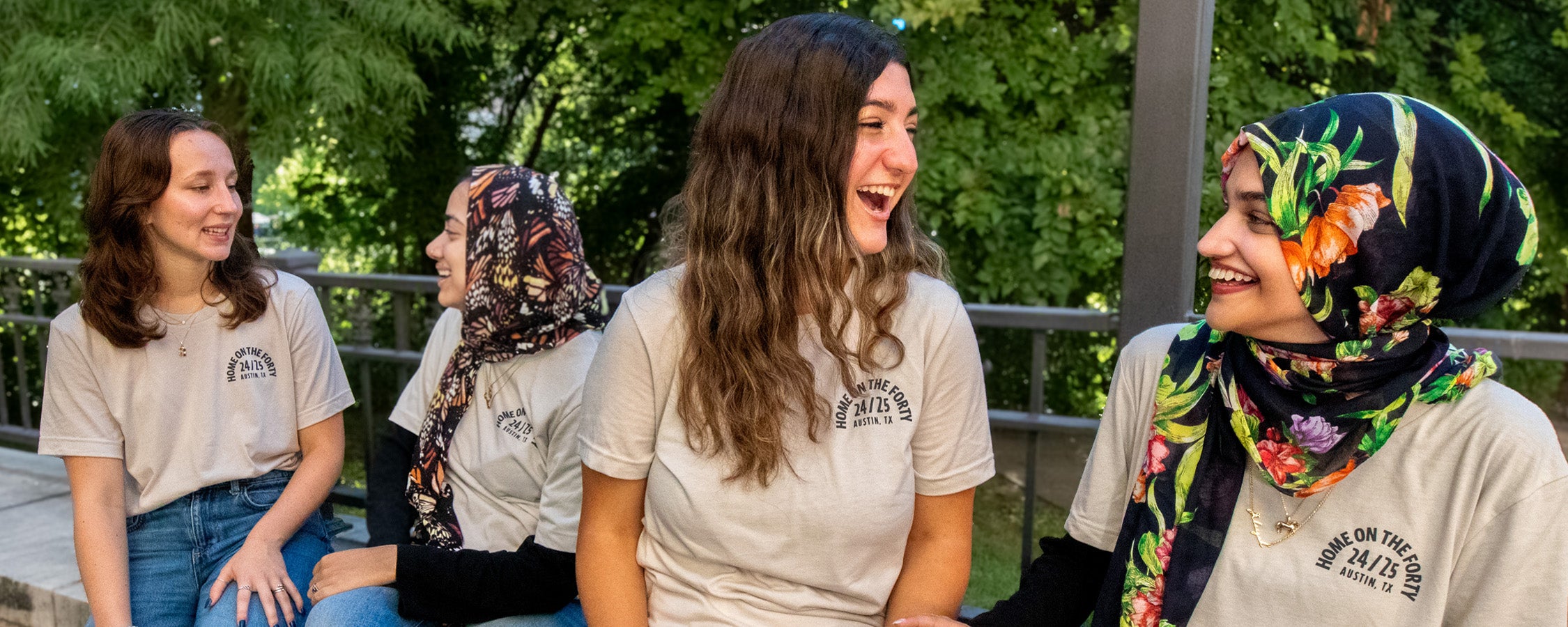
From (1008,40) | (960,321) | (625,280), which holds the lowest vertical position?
(625,280)

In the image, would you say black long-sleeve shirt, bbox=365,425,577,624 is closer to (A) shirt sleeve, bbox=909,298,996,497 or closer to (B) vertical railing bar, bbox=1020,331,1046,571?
(A) shirt sleeve, bbox=909,298,996,497

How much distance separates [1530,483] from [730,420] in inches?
44.4

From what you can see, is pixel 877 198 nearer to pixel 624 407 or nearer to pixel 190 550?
pixel 624 407

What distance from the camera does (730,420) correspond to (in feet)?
5.91

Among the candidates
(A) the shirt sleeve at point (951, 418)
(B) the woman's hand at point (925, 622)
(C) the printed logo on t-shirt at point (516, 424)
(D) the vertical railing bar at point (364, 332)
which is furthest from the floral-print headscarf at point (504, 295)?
(D) the vertical railing bar at point (364, 332)

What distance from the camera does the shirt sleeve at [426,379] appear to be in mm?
2768

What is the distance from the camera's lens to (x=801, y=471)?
5.98 feet

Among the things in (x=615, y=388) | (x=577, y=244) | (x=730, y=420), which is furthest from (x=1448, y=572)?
(x=577, y=244)

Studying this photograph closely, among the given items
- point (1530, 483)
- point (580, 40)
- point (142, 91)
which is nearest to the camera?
point (1530, 483)

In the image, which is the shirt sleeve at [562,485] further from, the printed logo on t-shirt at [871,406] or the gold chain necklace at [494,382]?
the printed logo on t-shirt at [871,406]

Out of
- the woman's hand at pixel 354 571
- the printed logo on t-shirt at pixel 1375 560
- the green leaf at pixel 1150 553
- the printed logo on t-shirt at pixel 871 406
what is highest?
the printed logo on t-shirt at pixel 871 406

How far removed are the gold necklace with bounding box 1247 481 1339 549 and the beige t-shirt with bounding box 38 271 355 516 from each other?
82.2 inches

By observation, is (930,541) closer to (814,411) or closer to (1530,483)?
(814,411)

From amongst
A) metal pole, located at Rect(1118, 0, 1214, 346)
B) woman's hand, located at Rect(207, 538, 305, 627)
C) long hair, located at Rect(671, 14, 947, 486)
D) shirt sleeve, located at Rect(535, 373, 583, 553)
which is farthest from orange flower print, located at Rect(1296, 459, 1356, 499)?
woman's hand, located at Rect(207, 538, 305, 627)
